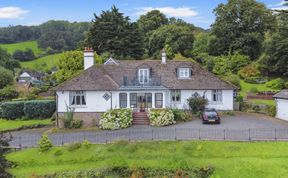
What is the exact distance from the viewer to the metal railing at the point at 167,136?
28.8 metres

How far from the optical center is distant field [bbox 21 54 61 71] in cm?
13050

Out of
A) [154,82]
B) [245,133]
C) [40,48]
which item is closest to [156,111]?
[154,82]

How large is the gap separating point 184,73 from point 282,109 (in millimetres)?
11158

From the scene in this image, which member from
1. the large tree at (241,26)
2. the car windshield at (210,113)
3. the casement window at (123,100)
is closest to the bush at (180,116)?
the car windshield at (210,113)

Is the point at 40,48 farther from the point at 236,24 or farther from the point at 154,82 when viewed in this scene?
the point at 154,82

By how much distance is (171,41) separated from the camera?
7794 centimetres

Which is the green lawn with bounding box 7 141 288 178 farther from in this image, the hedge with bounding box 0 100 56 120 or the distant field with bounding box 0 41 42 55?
the distant field with bounding box 0 41 42 55

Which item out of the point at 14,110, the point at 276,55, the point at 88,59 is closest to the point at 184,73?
the point at 88,59

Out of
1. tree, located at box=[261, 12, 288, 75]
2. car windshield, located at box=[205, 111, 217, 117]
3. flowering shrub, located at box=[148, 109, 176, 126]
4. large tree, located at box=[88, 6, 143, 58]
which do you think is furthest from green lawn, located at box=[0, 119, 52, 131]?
tree, located at box=[261, 12, 288, 75]

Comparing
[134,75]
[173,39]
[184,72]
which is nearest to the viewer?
[134,75]

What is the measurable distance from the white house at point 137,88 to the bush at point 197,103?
100cm

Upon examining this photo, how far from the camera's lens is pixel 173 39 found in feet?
257

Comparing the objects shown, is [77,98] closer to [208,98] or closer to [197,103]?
[197,103]

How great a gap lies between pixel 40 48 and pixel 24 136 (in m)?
127
